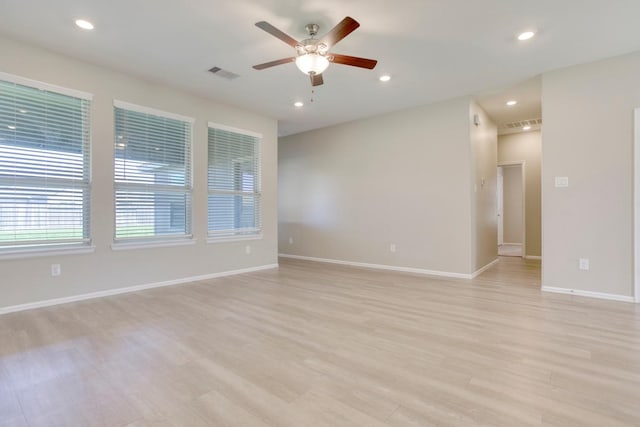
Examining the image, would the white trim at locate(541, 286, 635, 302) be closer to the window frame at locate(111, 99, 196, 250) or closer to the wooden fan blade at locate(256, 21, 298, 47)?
the wooden fan blade at locate(256, 21, 298, 47)

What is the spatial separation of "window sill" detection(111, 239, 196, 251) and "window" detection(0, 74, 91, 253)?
33cm

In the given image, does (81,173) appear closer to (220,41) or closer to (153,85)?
(153,85)

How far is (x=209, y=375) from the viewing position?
2.00 metres

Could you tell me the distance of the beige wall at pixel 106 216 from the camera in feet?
10.9

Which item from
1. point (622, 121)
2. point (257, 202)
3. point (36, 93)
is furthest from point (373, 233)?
point (36, 93)

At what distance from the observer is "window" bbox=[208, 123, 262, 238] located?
16.6 ft

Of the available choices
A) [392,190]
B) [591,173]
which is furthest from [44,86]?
[591,173]

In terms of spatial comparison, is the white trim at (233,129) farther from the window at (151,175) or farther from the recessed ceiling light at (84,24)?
the recessed ceiling light at (84,24)

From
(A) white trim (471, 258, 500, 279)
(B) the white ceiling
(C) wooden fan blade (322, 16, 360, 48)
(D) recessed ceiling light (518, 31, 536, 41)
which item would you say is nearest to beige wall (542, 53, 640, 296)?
(B) the white ceiling

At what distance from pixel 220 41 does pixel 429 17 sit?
2040 mm

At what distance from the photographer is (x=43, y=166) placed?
3.43 meters

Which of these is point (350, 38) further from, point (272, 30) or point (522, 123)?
point (522, 123)

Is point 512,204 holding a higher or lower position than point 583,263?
higher

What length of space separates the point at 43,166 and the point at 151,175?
3.67 feet
